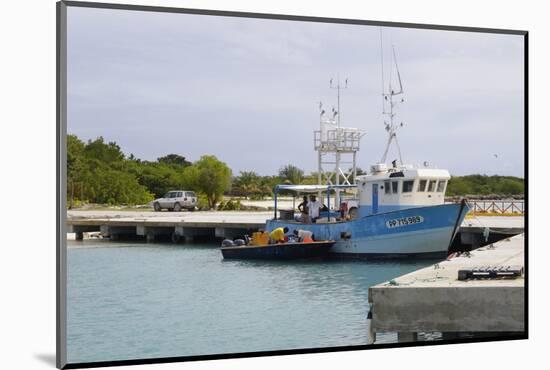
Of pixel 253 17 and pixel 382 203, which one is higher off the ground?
pixel 253 17

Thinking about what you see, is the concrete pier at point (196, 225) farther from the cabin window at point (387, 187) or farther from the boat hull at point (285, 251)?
the cabin window at point (387, 187)

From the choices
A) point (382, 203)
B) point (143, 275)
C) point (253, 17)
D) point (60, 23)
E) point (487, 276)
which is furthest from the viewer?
point (382, 203)

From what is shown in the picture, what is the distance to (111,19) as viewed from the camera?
860cm

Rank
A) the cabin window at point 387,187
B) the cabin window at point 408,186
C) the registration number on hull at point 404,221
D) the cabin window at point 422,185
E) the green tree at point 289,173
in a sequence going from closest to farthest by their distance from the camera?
the green tree at point 289,173 < the cabin window at point 422,185 < the cabin window at point 408,186 < the cabin window at point 387,187 < the registration number on hull at point 404,221

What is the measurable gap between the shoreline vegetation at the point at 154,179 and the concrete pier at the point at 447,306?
180 cm

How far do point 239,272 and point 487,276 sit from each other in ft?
24.6

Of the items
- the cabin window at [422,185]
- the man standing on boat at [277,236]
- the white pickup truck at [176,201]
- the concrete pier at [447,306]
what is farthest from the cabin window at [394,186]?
the concrete pier at [447,306]

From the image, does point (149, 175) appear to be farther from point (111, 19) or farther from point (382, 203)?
point (382, 203)

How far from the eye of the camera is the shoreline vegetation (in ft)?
30.1

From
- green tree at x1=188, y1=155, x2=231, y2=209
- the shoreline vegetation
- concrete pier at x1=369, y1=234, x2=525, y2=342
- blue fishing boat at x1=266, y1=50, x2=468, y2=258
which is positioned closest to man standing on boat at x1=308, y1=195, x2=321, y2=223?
blue fishing boat at x1=266, y1=50, x2=468, y2=258

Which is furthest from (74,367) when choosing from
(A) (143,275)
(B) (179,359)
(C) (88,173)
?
(A) (143,275)

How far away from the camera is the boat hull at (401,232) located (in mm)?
16500

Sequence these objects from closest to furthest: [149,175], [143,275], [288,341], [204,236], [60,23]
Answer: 1. [60,23]
2. [288,341]
3. [149,175]
4. [143,275]
5. [204,236]

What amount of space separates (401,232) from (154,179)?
22.0 ft
